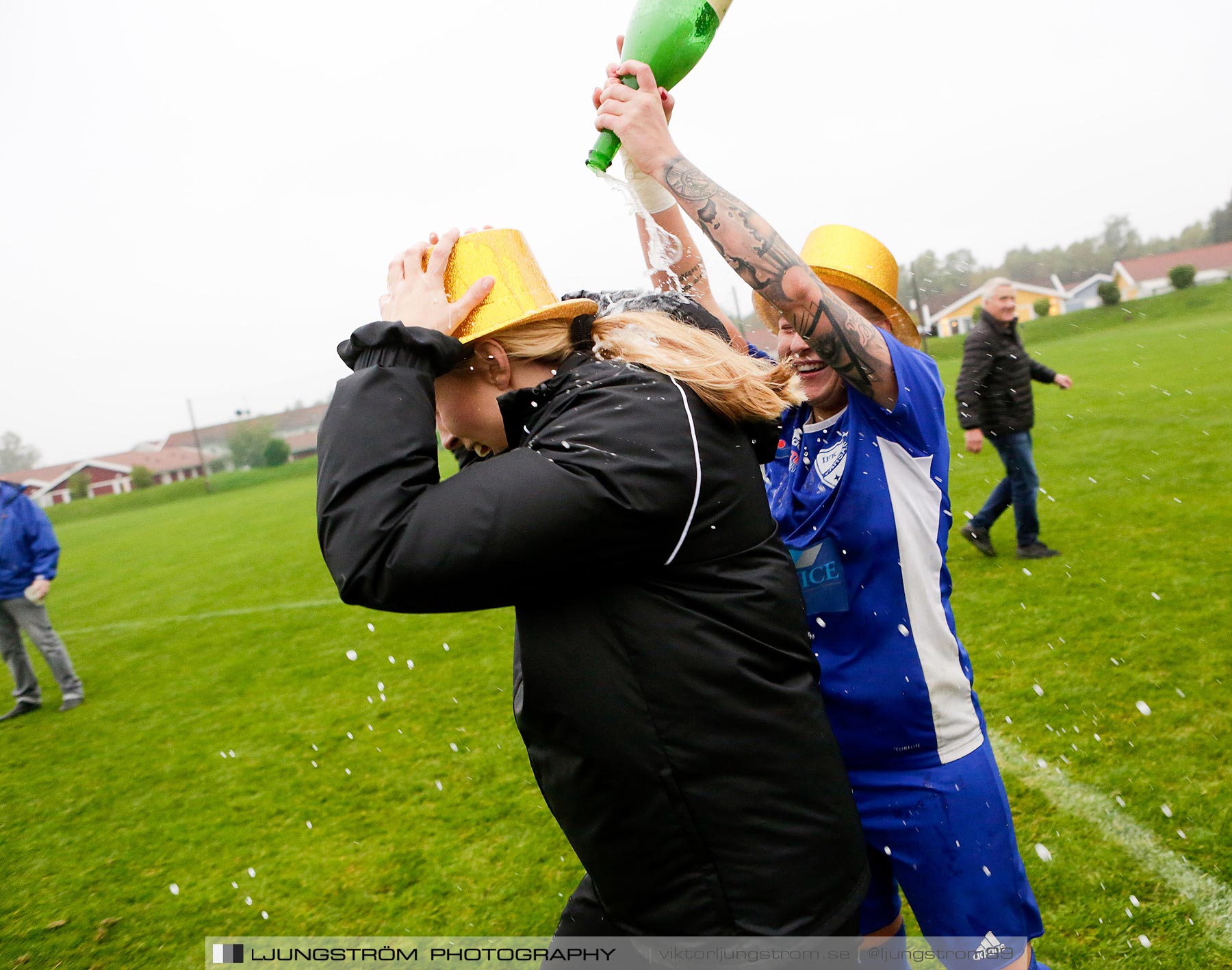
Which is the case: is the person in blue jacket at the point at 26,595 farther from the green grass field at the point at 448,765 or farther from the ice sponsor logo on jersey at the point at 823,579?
the ice sponsor logo on jersey at the point at 823,579

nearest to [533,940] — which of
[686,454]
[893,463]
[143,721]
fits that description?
[893,463]

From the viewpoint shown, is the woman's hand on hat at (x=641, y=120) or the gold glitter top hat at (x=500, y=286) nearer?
the gold glitter top hat at (x=500, y=286)

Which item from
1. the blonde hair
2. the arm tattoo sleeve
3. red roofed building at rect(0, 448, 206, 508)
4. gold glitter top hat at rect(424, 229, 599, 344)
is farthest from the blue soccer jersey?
red roofed building at rect(0, 448, 206, 508)

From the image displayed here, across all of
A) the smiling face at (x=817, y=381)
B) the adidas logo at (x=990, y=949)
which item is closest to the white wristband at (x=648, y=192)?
the smiling face at (x=817, y=381)

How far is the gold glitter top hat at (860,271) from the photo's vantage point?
2434 mm

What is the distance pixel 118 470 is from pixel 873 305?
300 feet

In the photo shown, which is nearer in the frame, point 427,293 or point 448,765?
point 427,293

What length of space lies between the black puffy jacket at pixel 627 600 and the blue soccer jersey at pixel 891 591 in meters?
0.48

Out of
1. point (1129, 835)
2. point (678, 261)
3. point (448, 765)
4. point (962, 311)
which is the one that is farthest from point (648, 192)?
point (962, 311)

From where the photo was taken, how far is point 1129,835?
343cm

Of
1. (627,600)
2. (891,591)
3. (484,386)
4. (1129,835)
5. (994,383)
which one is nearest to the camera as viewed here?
(627,600)

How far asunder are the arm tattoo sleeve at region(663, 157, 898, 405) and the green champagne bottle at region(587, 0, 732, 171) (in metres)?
0.19

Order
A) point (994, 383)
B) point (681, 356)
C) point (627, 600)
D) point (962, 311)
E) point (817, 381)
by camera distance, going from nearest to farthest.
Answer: point (627, 600), point (681, 356), point (817, 381), point (962, 311), point (994, 383)

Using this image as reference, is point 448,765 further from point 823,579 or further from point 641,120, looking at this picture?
point 641,120
